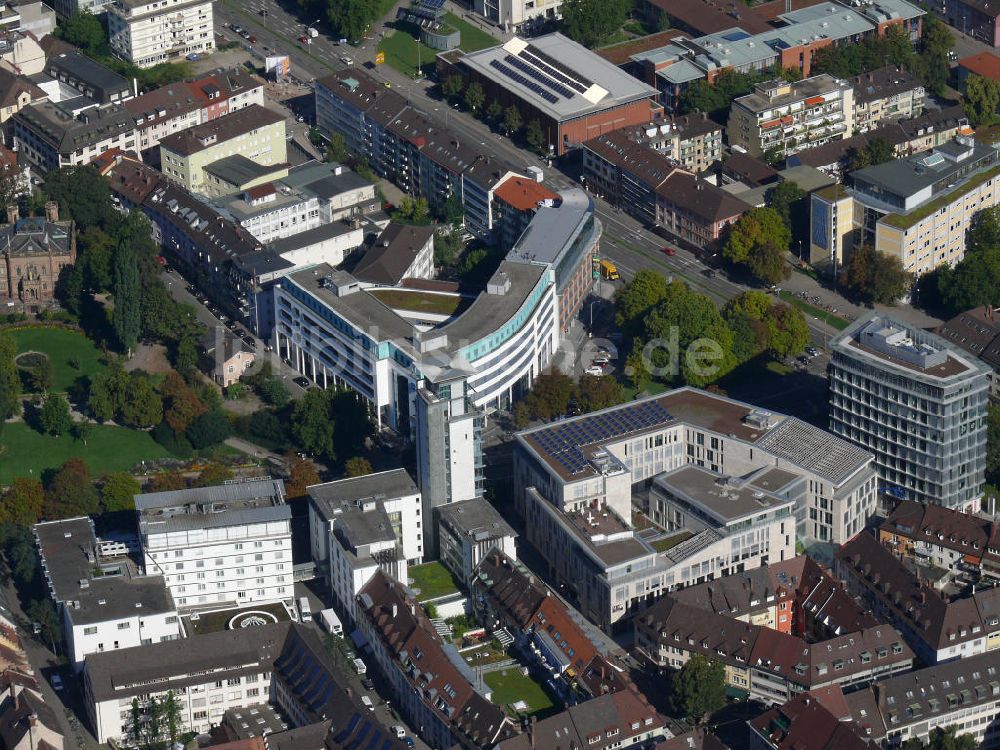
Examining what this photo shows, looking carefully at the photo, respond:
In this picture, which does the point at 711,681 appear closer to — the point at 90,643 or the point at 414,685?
the point at 414,685

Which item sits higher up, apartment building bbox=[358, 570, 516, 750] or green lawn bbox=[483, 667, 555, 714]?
apartment building bbox=[358, 570, 516, 750]

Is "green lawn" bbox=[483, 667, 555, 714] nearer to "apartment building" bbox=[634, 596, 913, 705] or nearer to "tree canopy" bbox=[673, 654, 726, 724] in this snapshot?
"tree canopy" bbox=[673, 654, 726, 724]

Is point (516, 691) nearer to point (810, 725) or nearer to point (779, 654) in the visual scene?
point (779, 654)

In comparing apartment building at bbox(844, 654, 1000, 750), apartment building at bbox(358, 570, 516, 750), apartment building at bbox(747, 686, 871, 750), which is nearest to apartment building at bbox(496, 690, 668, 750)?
apartment building at bbox(358, 570, 516, 750)

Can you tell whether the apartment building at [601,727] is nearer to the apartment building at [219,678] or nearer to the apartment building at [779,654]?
the apartment building at [779,654]

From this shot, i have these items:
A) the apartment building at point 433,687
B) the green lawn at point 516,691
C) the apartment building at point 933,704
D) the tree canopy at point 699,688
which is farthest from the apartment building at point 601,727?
the apartment building at point 933,704
